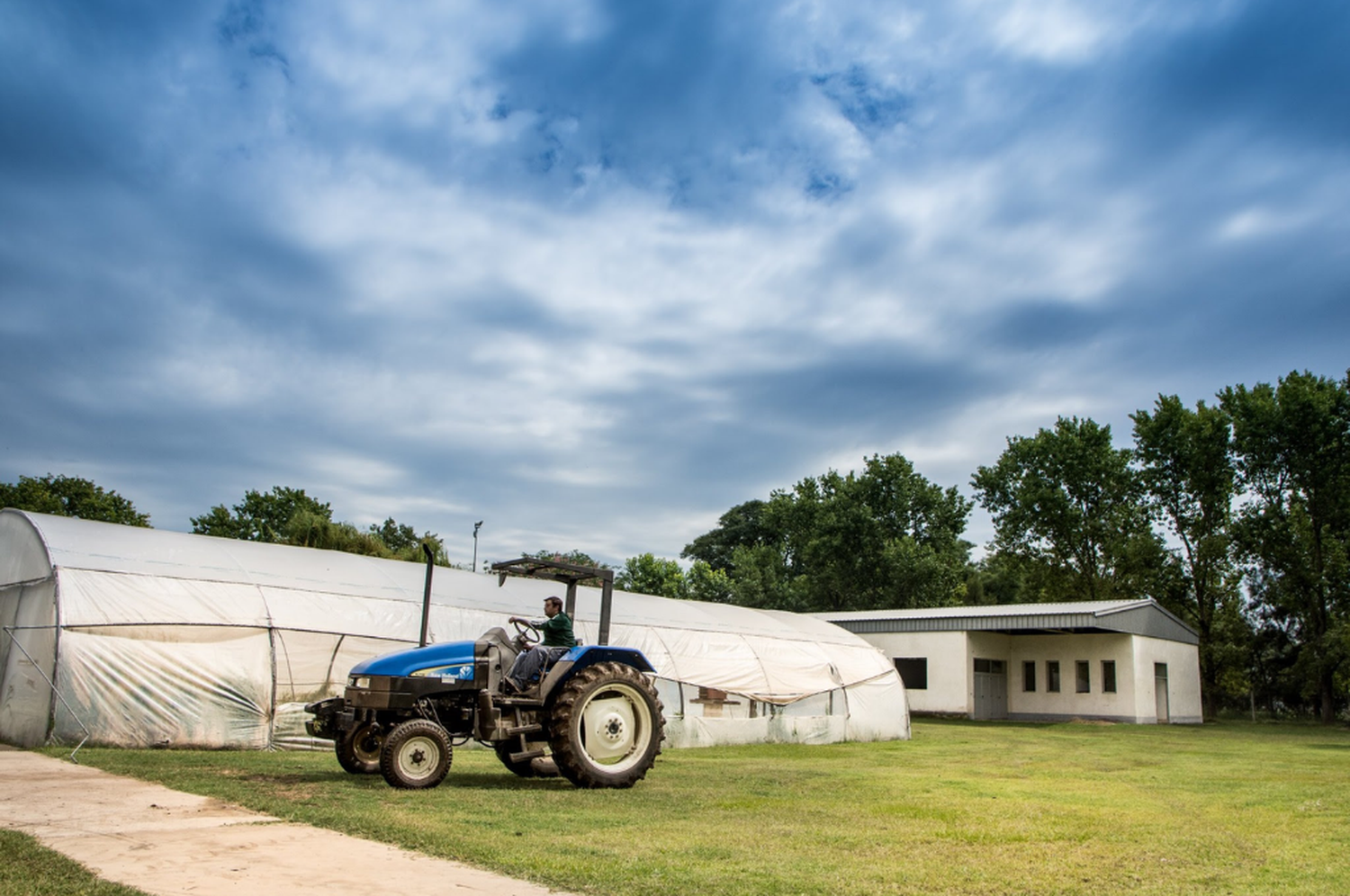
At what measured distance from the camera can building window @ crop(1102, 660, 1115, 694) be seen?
35.6m

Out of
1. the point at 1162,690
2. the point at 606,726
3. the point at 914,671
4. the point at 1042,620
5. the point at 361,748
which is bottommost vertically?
the point at 361,748

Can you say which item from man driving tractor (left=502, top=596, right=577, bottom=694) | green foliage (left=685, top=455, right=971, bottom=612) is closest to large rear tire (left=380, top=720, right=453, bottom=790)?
man driving tractor (left=502, top=596, right=577, bottom=694)

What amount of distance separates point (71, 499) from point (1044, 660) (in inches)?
1828

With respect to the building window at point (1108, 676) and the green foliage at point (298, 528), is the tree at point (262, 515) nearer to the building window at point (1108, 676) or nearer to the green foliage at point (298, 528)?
the green foliage at point (298, 528)

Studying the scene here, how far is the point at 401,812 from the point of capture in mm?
8094

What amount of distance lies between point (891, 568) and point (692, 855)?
4707cm

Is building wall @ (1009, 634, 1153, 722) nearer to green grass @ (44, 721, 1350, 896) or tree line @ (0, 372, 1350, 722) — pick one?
tree line @ (0, 372, 1350, 722)

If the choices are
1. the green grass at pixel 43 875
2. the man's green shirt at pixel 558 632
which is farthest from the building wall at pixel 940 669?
the green grass at pixel 43 875

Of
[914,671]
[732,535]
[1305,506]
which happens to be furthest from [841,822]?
[732,535]

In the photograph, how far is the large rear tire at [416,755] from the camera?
9.75 meters

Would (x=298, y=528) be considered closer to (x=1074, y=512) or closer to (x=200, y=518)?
(x=200, y=518)

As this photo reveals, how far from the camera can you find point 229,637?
1534 centimetres

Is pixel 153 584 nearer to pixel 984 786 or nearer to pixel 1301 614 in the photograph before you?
pixel 984 786

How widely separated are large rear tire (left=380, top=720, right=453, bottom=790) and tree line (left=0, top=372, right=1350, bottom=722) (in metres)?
29.0
